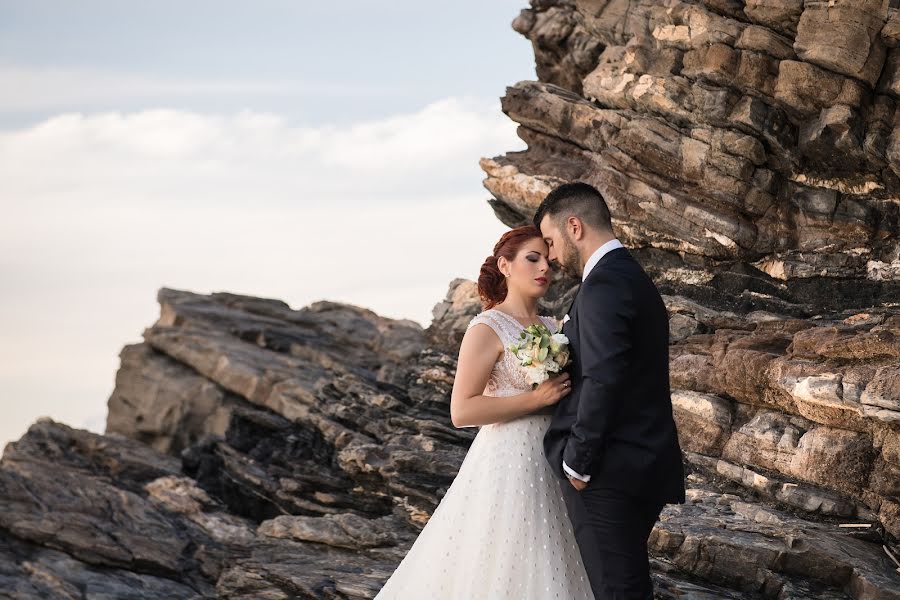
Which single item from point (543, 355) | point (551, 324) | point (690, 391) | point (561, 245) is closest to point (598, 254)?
point (561, 245)

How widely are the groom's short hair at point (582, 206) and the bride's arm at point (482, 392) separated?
120 cm

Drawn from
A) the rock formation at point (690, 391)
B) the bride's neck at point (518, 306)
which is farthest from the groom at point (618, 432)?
the rock formation at point (690, 391)

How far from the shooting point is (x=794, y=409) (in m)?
12.4

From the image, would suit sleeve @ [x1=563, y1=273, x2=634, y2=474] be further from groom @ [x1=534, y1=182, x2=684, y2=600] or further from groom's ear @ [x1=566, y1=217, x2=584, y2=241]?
groom's ear @ [x1=566, y1=217, x2=584, y2=241]

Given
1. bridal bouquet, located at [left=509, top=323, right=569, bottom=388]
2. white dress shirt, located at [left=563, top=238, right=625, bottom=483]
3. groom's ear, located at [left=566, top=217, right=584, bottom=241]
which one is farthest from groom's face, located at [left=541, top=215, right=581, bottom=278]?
bridal bouquet, located at [left=509, top=323, right=569, bottom=388]

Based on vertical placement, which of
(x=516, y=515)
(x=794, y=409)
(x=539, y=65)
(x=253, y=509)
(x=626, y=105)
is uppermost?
(x=539, y=65)

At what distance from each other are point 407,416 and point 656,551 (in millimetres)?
5422

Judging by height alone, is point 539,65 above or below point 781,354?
above

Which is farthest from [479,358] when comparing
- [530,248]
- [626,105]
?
[626,105]

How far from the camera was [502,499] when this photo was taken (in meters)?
8.21

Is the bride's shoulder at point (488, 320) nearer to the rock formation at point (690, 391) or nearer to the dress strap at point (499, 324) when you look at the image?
the dress strap at point (499, 324)

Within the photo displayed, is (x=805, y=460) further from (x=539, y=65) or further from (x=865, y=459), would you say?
(x=539, y=65)

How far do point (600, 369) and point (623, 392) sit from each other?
26 centimetres

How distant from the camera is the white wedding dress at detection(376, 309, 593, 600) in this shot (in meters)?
8.11
